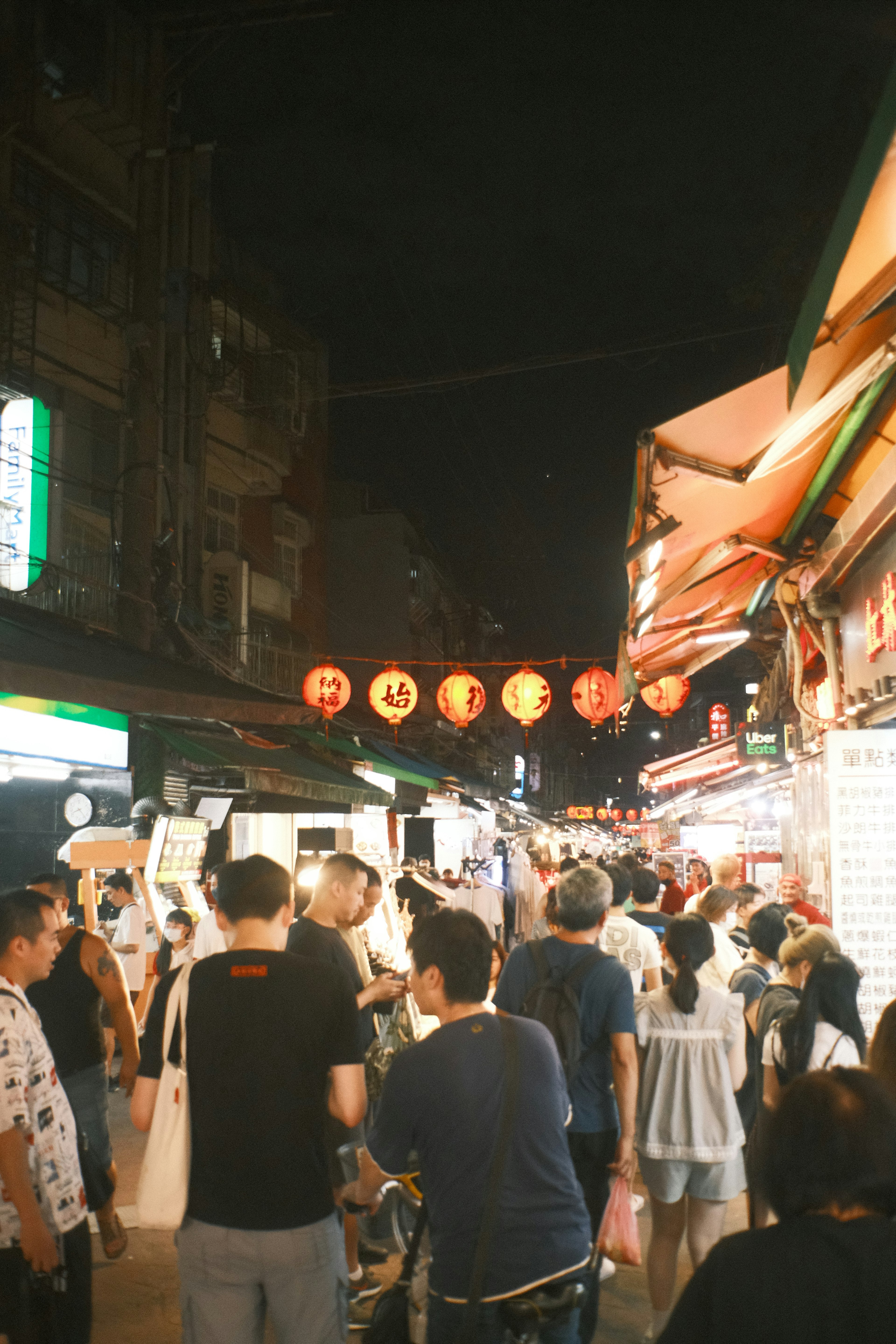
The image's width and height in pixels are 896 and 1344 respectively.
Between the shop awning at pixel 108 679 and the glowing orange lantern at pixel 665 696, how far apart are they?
6790mm

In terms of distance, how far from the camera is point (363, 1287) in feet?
18.0

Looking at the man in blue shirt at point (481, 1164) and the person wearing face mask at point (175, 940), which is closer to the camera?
the man in blue shirt at point (481, 1164)

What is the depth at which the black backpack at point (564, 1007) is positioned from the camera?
4.41 metres

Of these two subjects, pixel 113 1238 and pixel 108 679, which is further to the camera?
pixel 108 679

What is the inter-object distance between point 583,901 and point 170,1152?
7.11 feet

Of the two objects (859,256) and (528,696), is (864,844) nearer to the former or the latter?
(859,256)

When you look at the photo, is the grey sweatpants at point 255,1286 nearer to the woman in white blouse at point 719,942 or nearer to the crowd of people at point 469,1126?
the crowd of people at point 469,1126

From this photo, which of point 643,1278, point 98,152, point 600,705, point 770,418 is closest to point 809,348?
point 770,418

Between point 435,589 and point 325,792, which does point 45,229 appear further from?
point 435,589

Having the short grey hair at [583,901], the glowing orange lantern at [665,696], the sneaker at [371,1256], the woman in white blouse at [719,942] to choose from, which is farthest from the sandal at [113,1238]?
the glowing orange lantern at [665,696]

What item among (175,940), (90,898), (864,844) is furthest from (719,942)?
(90,898)

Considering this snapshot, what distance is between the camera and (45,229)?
15.2 meters

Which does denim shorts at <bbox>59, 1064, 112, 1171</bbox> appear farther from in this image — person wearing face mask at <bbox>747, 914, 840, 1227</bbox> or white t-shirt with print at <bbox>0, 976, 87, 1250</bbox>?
person wearing face mask at <bbox>747, 914, 840, 1227</bbox>

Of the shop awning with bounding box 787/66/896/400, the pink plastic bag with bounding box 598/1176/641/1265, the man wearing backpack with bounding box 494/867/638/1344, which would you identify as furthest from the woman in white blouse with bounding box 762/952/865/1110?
the shop awning with bounding box 787/66/896/400
